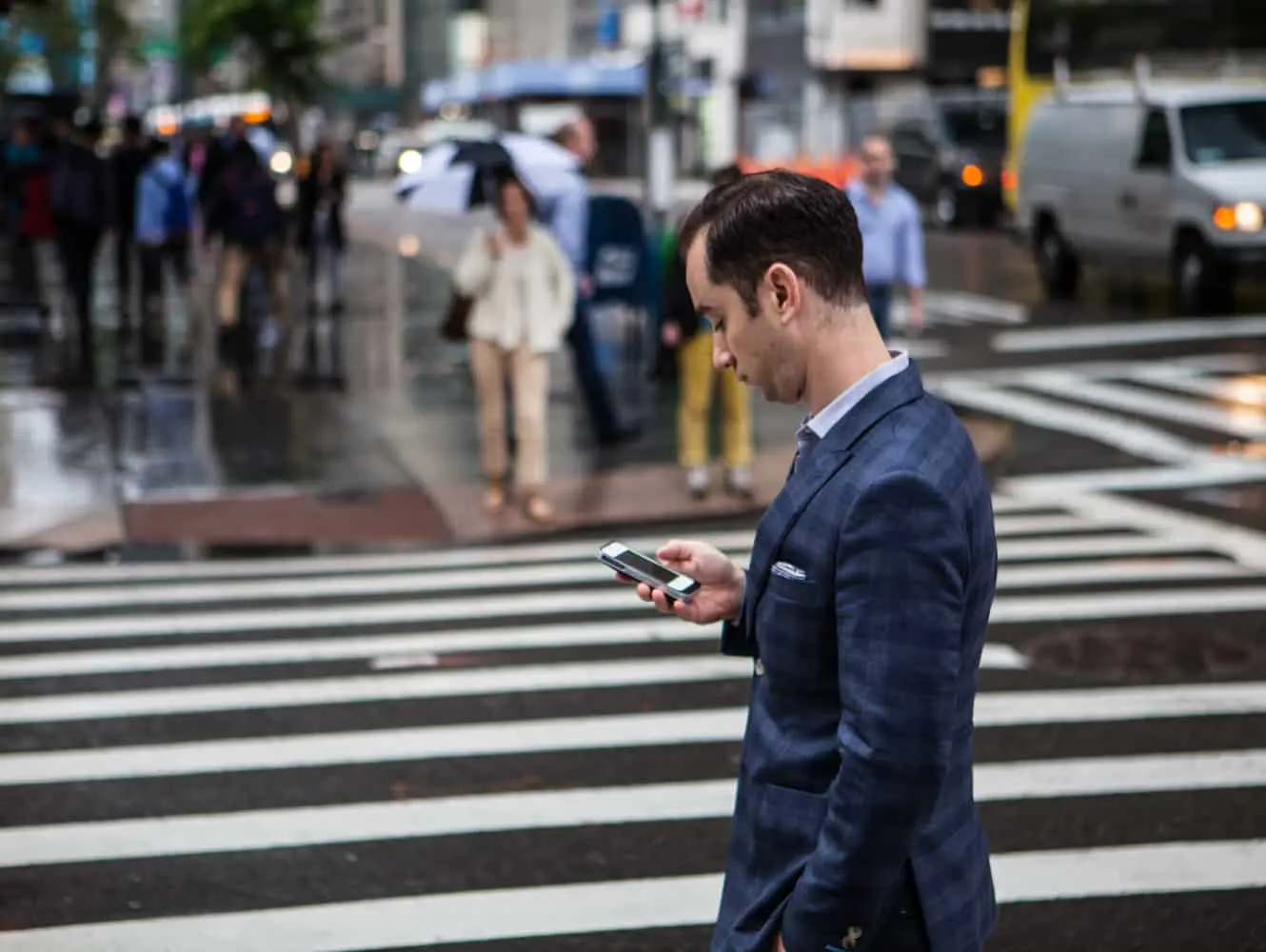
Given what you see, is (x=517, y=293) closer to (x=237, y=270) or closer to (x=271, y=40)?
(x=237, y=270)

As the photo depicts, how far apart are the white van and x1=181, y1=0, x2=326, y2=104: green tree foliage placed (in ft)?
151

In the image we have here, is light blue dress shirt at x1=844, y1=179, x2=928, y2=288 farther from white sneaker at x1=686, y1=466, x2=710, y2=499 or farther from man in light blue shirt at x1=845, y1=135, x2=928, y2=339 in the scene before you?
white sneaker at x1=686, y1=466, x2=710, y2=499

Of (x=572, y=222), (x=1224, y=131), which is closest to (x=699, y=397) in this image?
(x=572, y=222)

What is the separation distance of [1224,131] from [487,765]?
57.8 ft

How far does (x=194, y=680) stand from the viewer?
349 inches

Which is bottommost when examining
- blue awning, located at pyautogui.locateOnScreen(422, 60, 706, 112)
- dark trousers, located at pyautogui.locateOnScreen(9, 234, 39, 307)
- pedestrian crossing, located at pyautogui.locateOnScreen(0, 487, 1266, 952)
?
pedestrian crossing, located at pyautogui.locateOnScreen(0, 487, 1266, 952)

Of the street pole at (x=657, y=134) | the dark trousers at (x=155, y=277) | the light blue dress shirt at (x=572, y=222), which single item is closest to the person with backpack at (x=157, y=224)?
the dark trousers at (x=155, y=277)

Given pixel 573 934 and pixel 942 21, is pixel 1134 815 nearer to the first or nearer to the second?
pixel 573 934

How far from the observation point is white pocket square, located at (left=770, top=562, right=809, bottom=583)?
2847 mm

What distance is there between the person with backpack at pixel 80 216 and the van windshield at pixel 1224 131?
11492mm

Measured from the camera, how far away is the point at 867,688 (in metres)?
2.75

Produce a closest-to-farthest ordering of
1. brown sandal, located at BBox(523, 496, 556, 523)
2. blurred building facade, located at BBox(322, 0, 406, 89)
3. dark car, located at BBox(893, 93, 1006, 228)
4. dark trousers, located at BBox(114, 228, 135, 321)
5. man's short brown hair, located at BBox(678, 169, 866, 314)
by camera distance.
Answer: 1. man's short brown hair, located at BBox(678, 169, 866, 314)
2. brown sandal, located at BBox(523, 496, 556, 523)
3. dark trousers, located at BBox(114, 228, 135, 321)
4. dark car, located at BBox(893, 93, 1006, 228)
5. blurred building facade, located at BBox(322, 0, 406, 89)

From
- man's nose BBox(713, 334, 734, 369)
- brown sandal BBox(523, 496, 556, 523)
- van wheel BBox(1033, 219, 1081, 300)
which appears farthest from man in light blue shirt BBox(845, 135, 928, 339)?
van wheel BBox(1033, 219, 1081, 300)

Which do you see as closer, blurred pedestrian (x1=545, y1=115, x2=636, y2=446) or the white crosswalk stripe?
blurred pedestrian (x1=545, y1=115, x2=636, y2=446)
